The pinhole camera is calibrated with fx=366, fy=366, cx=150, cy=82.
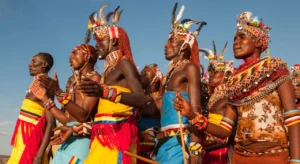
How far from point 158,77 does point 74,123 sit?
10.9 ft

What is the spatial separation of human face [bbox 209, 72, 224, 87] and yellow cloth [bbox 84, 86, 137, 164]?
3293 mm

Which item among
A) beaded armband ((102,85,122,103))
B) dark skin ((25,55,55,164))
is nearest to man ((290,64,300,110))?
beaded armband ((102,85,122,103))

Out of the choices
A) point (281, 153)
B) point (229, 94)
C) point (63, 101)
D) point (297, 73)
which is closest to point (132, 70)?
point (63, 101)

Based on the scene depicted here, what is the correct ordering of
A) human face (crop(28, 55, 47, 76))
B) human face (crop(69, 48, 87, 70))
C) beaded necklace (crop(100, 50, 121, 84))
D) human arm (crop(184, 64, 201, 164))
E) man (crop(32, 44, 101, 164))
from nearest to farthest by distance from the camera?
human arm (crop(184, 64, 201, 164))
man (crop(32, 44, 101, 164))
beaded necklace (crop(100, 50, 121, 84))
human face (crop(69, 48, 87, 70))
human face (crop(28, 55, 47, 76))

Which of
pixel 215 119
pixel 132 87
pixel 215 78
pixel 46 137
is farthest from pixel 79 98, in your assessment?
pixel 215 78

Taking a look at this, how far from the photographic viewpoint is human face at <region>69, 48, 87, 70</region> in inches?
236

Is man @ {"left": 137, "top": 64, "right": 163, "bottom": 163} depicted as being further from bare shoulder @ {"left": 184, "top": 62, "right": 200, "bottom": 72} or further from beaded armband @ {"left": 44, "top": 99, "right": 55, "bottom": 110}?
beaded armband @ {"left": 44, "top": 99, "right": 55, "bottom": 110}

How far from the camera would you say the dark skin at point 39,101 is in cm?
639

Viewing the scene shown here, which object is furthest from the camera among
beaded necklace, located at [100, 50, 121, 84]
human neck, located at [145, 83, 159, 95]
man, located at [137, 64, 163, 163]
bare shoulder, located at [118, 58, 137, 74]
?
human neck, located at [145, 83, 159, 95]

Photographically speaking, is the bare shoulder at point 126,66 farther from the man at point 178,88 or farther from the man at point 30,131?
the man at point 30,131

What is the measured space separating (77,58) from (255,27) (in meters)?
3.00

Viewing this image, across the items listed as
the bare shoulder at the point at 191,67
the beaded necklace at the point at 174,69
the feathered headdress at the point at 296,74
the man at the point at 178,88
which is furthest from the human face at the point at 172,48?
the feathered headdress at the point at 296,74

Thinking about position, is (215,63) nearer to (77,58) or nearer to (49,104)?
(77,58)

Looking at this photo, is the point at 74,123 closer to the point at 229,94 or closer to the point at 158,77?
the point at 229,94
